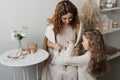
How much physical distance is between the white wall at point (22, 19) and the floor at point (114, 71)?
3.46 feet

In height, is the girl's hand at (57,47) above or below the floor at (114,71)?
above

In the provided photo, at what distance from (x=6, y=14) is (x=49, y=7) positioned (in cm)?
59

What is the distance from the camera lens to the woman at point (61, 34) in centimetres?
204

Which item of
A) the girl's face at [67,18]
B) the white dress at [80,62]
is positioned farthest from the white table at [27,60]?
the girl's face at [67,18]

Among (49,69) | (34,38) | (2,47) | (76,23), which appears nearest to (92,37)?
(76,23)

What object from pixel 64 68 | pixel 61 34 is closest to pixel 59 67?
pixel 64 68

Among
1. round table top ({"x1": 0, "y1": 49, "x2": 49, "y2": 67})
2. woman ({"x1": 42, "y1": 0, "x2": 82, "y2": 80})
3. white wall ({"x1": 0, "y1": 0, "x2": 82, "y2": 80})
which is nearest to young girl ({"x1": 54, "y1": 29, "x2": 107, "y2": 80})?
woman ({"x1": 42, "y1": 0, "x2": 82, "y2": 80})

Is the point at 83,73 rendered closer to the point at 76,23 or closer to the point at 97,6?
the point at 76,23

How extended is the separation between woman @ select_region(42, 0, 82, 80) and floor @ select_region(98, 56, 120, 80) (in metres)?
0.85

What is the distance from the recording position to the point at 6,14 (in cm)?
219

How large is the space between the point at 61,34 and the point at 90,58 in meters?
0.45

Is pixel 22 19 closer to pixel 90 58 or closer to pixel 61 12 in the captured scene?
pixel 61 12

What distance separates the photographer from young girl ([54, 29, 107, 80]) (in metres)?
1.88

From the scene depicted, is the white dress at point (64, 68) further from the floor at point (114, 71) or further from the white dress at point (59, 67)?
the floor at point (114, 71)
